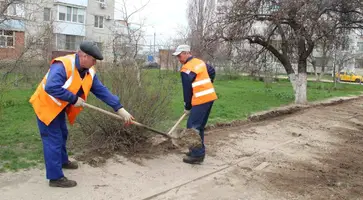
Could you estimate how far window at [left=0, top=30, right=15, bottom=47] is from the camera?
43.9ft

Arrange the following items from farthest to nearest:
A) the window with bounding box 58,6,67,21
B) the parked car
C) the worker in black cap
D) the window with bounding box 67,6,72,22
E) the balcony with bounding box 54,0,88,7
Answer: the parked car, the window with bounding box 67,6,72,22, the window with bounding box 58,6,67,21, the balcony with bounding box 54,0,88,7, the worker in black cap

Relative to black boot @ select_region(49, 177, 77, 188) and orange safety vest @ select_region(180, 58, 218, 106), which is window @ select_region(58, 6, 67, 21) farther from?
black boot @ select_region(49, 177, 77, 188)

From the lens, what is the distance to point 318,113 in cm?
1293

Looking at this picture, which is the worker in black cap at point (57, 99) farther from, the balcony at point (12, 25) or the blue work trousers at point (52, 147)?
the balcony at point (12, 25)

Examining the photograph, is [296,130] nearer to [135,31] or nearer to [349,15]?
[135,31]

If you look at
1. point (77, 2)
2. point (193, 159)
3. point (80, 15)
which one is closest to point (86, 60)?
point (193, 159)

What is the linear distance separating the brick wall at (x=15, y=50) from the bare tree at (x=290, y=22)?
713cm

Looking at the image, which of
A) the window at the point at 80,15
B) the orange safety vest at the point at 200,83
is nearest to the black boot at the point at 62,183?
the orange safety vest at the point at 200,83

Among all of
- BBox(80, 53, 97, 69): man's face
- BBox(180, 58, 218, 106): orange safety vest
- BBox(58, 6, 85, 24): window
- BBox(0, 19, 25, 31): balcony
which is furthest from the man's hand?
BBox(58, 6, 85, 24): window

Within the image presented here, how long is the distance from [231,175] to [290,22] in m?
10.3

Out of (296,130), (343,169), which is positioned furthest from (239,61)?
(343,169)

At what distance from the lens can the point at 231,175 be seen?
5551 millimetres

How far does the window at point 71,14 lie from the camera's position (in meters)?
39.5

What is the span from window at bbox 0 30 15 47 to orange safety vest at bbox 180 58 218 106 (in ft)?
32.1
